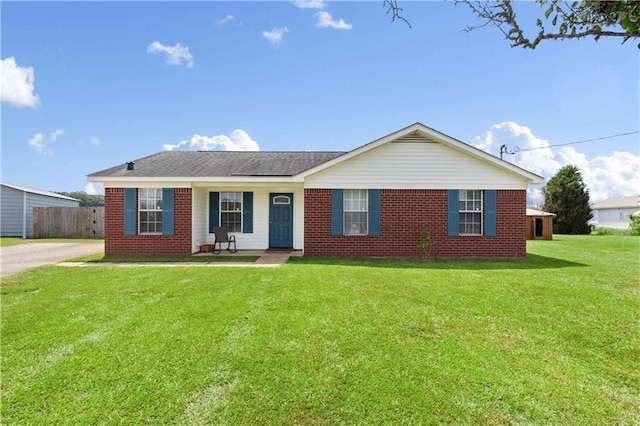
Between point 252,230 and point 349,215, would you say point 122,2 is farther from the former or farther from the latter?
point 349,215

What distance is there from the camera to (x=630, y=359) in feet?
11.9

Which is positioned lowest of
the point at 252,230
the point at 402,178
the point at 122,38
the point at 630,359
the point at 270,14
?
the point at 630,359

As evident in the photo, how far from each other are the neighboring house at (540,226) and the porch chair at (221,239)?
18.6m

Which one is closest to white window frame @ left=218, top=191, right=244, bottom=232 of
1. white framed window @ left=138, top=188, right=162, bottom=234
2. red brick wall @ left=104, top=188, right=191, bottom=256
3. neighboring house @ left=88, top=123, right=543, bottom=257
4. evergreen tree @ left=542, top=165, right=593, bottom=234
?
neighboring house @ left=88, top=123, right=543, bottom=257

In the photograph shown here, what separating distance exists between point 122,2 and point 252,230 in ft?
27.5

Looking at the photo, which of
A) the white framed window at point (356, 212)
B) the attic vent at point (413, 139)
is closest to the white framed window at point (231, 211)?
the white framed window at point (356, 212)

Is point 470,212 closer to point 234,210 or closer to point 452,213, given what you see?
point 452,213

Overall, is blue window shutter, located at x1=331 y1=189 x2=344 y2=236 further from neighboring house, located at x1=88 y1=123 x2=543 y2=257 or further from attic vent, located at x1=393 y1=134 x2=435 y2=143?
attic vent, located at x1=393 y1=134 x2=435 y2=143

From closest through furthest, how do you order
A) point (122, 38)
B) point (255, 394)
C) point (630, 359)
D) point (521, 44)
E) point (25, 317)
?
point (521, 44), point (255, 394), point (630, 359), point (25, 317), point (122, 38)

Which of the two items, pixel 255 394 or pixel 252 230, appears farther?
pixel 252 230

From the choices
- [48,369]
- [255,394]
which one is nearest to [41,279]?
[48,369]

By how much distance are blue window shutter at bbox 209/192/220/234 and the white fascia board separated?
3.85m

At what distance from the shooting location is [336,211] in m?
11.2

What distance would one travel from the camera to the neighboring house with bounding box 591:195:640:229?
133ft
